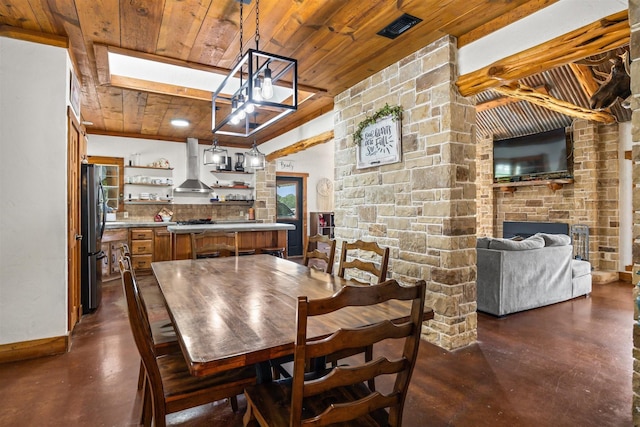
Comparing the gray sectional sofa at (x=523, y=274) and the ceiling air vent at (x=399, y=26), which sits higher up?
the ceiling air vent at (x=399, y=26)

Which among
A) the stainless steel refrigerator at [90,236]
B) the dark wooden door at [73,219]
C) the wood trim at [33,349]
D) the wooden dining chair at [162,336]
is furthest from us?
the stainless steel refrigerator at [90,236]

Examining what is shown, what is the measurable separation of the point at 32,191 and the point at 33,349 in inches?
49.0

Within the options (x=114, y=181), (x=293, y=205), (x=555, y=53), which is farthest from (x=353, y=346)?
(x=293, y=205)

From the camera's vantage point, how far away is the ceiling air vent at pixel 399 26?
8.31ft

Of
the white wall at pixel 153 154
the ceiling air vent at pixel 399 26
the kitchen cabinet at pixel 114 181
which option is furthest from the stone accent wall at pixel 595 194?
the kitchen cabinet at pixel 114 181

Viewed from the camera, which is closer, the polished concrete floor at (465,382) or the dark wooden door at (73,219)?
the polished concrete floor at (465,382)

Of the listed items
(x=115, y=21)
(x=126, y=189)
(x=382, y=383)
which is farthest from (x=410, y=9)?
(x=126, y=189)

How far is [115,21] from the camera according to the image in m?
2.53

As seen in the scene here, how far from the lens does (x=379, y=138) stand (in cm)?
349

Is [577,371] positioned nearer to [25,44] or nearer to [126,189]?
[25,44]

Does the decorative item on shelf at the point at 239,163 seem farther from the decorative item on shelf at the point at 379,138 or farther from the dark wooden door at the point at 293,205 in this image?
the decorative item on shelf at the point at 379,138

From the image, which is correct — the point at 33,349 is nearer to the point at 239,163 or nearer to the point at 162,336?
the point at 162,336

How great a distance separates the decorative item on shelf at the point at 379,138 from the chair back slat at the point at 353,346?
90.2 inches

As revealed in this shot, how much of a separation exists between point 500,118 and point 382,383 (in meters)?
6.32
